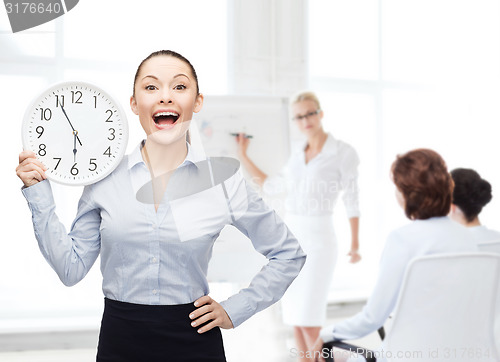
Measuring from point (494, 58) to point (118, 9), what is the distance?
234cm

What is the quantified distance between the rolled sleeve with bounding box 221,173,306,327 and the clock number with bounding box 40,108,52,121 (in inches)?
20.5

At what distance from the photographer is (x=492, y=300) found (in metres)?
1.80

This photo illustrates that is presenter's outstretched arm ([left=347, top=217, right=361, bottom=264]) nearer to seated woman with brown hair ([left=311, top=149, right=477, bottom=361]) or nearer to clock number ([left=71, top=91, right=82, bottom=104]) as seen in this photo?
seated woman with brown hair ([left=311, top=149, right=477, bottom=361])

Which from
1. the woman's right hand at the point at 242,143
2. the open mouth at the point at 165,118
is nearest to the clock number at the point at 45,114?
the open mouth at the point at 165,118

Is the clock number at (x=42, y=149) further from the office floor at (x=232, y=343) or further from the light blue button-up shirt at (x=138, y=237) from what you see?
the office floor at (x=232, y=343)

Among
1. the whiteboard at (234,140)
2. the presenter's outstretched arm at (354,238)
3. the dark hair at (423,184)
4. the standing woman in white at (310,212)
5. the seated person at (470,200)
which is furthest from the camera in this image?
the presenter's outstretched arm at (354,238)

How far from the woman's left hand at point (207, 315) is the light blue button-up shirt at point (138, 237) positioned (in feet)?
0.09

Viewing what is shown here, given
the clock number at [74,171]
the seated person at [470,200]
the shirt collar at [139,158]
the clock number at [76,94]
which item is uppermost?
the clock number at [76,94]

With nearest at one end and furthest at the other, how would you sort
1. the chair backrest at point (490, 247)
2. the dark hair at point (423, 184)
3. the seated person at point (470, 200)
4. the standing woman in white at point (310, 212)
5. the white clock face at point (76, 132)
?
1. the white clock face at point (76, 132)
2. the dark hair at point (423, 184)
3. the chair backrest at point (490, 247)
4. the seated person at point (470, 200)
5. the standing woman in white at point (310, 212)

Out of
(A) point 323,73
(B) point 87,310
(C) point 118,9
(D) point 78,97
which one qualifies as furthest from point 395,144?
(D) point 78,97

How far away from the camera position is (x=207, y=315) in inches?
55.3

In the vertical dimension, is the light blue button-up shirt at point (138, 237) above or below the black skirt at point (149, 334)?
above

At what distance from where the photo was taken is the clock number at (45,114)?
1.48 m

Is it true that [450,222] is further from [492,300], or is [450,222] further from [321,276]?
[321,276]
